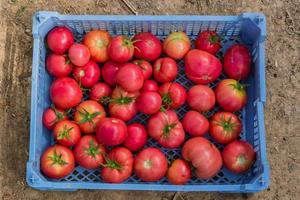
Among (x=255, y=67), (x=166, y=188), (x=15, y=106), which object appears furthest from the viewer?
(x=15, y=106)

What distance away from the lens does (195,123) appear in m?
1.93

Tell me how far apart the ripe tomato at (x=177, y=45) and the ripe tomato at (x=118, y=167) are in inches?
17.1

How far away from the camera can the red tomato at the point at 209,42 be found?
1991 mm

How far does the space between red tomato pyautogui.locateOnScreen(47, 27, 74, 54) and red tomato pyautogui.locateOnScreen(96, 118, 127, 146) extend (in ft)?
1.13

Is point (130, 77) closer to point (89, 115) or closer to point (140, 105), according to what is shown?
point (140, 105)

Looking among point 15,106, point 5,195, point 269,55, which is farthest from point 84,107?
point 269,55

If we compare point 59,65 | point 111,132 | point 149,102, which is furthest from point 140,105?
point 59,65

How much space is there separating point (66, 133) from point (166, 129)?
387mm

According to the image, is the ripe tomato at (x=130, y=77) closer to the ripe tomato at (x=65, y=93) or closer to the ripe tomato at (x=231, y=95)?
the ripe tomato at (x=65, y=93)

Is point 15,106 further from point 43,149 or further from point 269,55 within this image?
point 269,55

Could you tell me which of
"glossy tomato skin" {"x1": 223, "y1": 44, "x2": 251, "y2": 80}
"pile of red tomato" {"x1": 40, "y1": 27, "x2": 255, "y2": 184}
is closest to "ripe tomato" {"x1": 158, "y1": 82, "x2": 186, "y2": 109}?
"pile of red tomato" {"x1": 40, "y1": 27, "x2": 255, "y2": 184}

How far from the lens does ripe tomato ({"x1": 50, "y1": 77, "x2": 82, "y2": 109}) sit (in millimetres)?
1933

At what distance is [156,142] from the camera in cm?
204

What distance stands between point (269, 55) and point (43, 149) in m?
1.05
